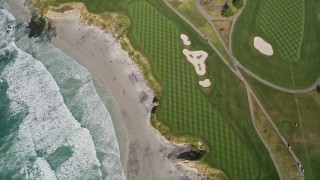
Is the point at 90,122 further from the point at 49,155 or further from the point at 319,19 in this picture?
the point at 319,19

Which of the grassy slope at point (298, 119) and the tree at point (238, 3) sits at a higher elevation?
the tree at point (238, 3)

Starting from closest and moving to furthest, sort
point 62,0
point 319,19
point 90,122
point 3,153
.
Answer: point 3,153, point 90,122, point 62,0, point 319,19

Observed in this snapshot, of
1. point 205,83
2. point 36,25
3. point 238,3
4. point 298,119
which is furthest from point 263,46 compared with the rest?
point 36,25

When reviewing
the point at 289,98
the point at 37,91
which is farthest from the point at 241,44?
the point at 37,91

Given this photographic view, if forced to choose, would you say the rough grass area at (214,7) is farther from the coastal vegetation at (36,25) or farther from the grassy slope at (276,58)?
the coastal vegetation at (36,25)

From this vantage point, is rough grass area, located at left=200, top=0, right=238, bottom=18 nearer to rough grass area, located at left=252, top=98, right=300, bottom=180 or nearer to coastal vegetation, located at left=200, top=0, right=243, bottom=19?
coastal vegetation, located at left=200, top=0, right=243, bottom=19

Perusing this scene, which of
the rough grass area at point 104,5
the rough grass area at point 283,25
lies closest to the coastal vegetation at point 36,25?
the rough grass area at point 104,5
